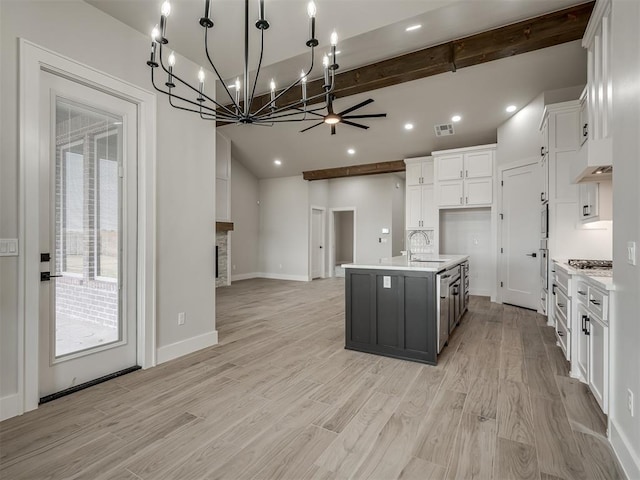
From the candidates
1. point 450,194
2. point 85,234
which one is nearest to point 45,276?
point 85,234

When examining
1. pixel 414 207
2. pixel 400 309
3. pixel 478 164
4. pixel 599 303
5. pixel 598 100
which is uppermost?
pixel 478 164

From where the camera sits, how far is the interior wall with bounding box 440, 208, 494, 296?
6.51 meters

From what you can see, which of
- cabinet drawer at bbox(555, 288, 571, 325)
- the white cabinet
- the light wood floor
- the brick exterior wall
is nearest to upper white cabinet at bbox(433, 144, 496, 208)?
the white cabinet

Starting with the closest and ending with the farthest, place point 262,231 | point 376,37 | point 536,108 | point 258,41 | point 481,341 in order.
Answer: point 258,41 < point 481,341 < point 376,37 < point 536,108 < point 262,231

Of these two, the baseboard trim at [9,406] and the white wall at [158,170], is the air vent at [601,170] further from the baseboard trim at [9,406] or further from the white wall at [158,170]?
the baseboard trim at [9,406]

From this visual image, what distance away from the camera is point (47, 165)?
2.29 meters

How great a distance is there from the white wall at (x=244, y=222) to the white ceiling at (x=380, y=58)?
49 cm

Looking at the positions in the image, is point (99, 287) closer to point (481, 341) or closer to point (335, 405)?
point (335, 405)

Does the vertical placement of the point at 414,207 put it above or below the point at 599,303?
above

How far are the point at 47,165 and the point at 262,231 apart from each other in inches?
293

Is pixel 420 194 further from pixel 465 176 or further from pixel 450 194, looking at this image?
pixel 465 176

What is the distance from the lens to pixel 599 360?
6.86 ft

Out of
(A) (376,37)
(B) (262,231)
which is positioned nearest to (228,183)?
(B) (262,231)

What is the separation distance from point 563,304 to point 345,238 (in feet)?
28.6
